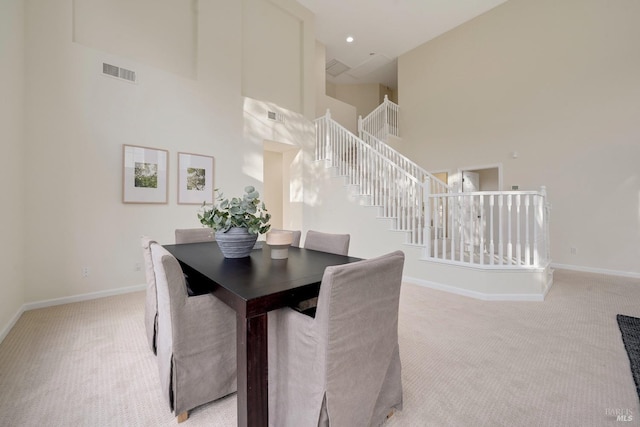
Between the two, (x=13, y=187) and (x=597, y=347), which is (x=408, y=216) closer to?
(x=597, y=347)

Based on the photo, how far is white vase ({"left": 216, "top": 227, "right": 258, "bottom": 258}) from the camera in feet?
5.66

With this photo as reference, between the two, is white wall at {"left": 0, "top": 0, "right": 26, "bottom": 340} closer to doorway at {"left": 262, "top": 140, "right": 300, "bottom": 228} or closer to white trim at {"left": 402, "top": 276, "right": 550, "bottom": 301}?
doorway at {"left": 262, "top": 140, "right": 300, "bottom": 228}

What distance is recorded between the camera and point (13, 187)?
2.44 metres

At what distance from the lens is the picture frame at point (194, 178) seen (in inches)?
148

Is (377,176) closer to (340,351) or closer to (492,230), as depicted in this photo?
(492,230)

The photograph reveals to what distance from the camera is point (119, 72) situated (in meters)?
3.27

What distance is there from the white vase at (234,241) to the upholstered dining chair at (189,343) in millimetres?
406

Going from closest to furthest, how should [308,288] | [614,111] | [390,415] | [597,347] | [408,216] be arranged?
[308,288], [390,415], [597,347], [408,216], [614,111]

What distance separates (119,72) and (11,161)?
1603 millimetres

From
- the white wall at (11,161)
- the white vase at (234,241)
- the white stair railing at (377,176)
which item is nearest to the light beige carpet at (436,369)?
the white wall at (11,161)

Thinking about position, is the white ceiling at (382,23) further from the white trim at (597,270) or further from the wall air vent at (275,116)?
the white trim at (597,270)

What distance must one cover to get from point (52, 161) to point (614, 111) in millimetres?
7950

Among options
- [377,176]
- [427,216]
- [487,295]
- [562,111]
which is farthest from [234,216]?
[562,111]

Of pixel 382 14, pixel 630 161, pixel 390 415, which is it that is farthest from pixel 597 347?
pixel 382 14
